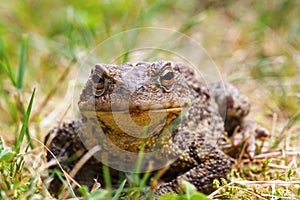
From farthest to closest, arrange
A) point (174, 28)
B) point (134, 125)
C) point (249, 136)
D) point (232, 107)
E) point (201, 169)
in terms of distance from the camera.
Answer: point (174, 28) → point (232, 107) → point (249, 136) → point (201, 169) → point (134, 125)

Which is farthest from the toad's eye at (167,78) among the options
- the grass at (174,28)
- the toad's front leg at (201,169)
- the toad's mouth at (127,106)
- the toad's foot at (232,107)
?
the toad's foot at (232,107)

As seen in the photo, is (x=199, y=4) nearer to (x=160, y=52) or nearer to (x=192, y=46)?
(x=192, y=46)

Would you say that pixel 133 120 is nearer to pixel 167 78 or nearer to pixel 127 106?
pixel 127 106

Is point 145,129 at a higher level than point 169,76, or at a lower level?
lower

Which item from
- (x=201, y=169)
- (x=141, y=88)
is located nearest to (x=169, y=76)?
(x=141, y=88)

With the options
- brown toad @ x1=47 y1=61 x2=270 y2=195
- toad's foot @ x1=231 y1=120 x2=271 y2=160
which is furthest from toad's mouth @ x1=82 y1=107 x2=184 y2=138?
toad's foot @ x1=231 y1=120 x2=271 y2=160

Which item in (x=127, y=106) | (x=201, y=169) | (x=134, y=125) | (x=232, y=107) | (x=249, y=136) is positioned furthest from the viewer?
(x=232, y=107)

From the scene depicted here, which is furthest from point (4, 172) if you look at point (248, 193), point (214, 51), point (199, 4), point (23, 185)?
point (199, 4)
